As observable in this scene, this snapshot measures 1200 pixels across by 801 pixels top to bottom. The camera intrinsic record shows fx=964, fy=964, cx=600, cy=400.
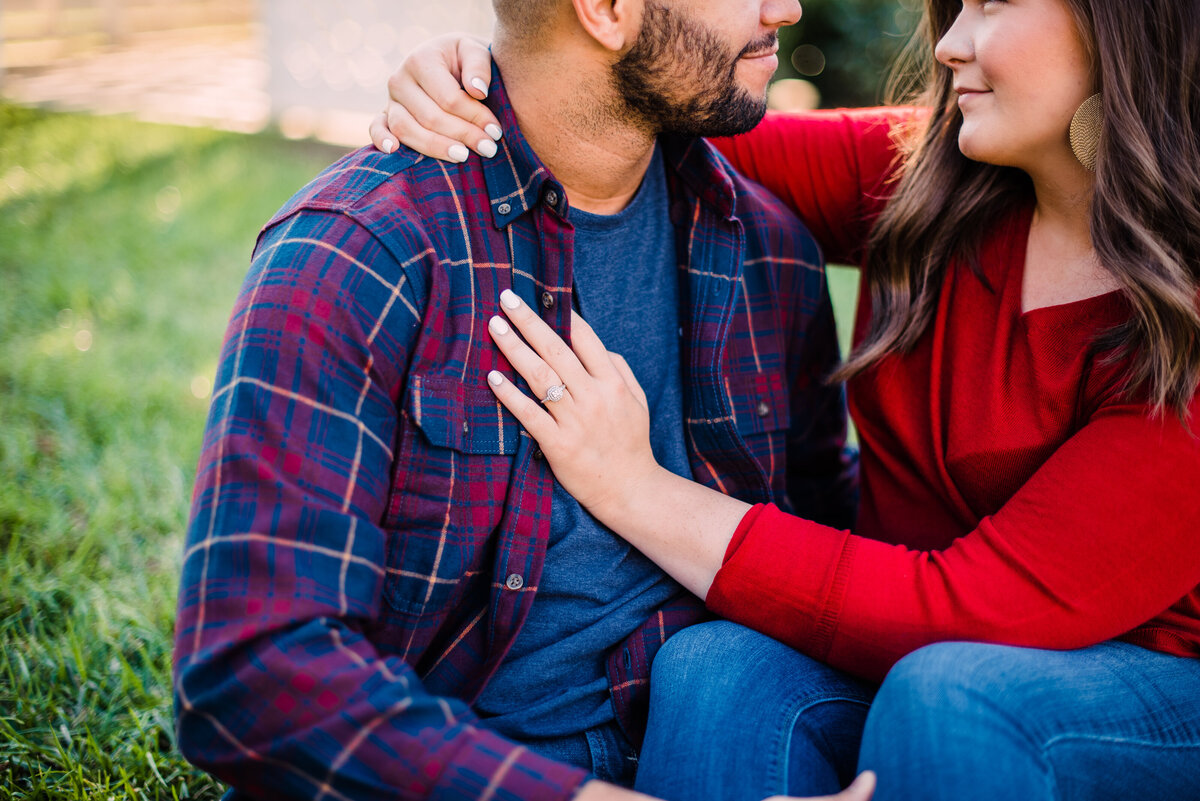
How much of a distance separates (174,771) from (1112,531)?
78.0 inches

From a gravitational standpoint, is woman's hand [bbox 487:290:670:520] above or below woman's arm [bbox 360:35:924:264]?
below

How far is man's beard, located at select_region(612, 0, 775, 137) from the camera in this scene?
1.97m

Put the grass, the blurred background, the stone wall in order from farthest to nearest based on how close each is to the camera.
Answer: the stone wall, the blurred background, the grass

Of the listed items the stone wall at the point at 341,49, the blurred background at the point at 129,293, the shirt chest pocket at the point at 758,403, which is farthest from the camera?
the stone wall at the point at 341,49

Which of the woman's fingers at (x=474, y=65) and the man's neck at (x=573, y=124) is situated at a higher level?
the woman's fingers at (x=474, y=65)

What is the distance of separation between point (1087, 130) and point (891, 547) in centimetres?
89

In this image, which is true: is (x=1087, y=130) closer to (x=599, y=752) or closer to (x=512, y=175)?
(x=512, y=175)

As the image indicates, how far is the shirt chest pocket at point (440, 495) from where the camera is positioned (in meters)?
1.70

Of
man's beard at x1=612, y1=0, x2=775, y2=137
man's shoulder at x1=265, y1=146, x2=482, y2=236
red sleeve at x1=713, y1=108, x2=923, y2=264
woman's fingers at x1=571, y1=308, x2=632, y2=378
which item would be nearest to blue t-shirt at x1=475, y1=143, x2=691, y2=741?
woman's fingers at x1=571, y1=308, x2=632, y2=378

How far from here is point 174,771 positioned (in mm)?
2143

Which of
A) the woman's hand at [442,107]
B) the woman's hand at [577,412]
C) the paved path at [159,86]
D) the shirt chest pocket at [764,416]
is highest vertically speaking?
the woman's hand at [442,107]

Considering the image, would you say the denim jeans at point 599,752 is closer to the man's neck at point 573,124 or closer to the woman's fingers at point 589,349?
the woman's fingers at point 589,349

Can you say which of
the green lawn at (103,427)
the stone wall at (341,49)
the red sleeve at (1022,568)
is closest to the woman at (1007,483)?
the red sleeve at (1022,568)

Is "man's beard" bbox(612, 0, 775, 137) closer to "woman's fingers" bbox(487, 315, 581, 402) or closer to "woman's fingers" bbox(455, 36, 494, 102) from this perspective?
"woman's fingers" bbox(455, 36, 494, 102)
